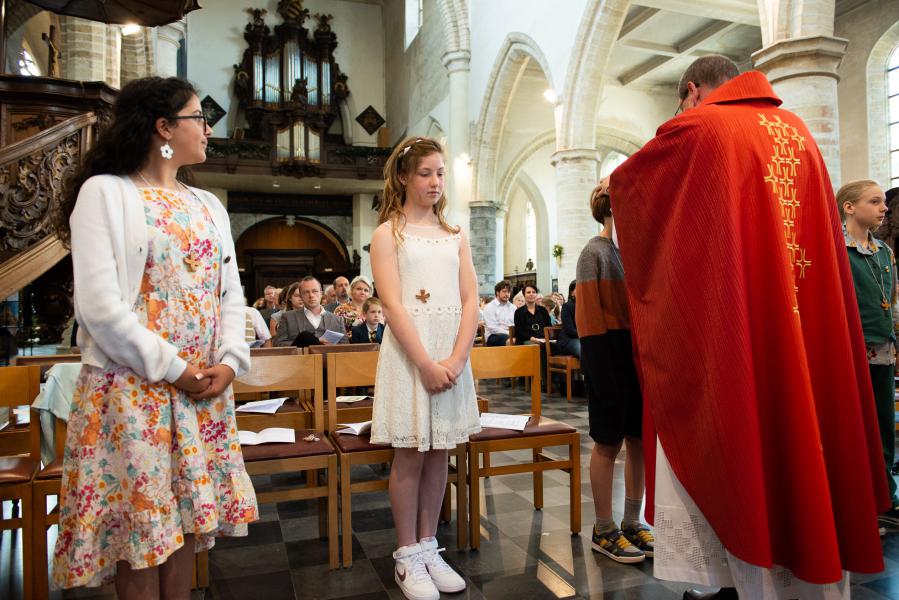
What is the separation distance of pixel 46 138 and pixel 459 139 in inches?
404

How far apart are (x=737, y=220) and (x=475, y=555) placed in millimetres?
1803

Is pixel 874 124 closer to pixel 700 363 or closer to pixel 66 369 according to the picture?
pixel 700 363

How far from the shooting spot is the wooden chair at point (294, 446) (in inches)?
101

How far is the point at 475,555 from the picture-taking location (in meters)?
2.76

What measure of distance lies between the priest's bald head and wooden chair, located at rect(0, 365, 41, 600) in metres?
2.64

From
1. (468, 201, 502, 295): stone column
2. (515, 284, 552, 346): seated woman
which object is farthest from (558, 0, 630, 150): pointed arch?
(468, 201, 502, 295): stone column

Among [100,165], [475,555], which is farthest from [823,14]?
[100,165]

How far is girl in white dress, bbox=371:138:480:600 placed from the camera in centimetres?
230

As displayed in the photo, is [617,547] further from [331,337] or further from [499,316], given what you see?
[499,316]

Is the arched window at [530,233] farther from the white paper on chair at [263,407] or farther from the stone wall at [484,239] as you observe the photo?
the white paper on chair at [263,407]

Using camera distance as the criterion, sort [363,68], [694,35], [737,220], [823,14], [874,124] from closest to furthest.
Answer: [737,220] → [823,14] → [874,124] → [694,35] → [363,68]

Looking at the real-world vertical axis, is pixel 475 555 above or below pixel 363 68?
below

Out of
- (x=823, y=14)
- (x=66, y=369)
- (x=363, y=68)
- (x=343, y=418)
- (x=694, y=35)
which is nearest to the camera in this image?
(x=66, y=369)

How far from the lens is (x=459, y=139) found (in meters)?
14.5
